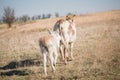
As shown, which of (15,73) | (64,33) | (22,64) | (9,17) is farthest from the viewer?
(9,17)

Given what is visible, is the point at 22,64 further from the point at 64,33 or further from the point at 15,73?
the point at 64,33

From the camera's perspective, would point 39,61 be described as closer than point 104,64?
No

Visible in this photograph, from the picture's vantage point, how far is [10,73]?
36.3 ft

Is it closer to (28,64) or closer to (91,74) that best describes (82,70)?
(91,74)

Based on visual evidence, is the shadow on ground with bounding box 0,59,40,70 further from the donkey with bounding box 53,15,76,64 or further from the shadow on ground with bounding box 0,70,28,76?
the donkey with bounding box 53,15,76,64

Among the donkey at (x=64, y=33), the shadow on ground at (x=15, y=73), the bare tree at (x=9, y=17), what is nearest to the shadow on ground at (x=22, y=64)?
the shadow on ground at (x=15, y=73)

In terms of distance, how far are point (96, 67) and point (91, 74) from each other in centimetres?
99

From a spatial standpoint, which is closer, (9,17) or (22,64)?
(22,64)

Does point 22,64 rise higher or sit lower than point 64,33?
lower

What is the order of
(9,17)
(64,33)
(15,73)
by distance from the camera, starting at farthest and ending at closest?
(9,17) → (64,33) → (15,73)

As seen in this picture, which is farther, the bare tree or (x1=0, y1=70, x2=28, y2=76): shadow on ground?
the bare tree

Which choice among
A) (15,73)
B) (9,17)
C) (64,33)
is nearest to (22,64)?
(15,73)

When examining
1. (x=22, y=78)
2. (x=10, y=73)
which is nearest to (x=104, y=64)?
(x=22, y=78)

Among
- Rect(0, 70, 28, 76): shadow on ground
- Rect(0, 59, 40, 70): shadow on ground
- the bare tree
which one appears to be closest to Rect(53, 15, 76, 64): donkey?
Rect(0, 59, 40, 70): shadow on ground
